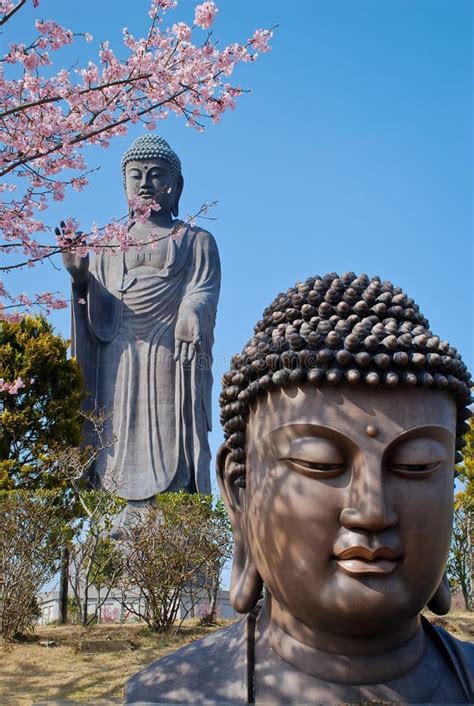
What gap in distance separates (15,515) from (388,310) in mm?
7321

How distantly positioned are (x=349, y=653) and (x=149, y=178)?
15.3 meters

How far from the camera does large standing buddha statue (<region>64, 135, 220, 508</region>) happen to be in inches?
636

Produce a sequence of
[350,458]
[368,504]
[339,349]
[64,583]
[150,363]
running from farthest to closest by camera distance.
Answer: [150,363] < [64,583] < [339,349] < [350,458] < [368,504]

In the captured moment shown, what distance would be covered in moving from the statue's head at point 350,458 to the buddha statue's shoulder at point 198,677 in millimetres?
198

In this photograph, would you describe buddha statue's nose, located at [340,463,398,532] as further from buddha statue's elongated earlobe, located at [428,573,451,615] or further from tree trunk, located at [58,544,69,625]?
tree trunk, located at [58,544,69,625]

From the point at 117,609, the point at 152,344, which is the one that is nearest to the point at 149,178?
the point at 152,344

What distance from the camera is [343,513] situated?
2.65 meters

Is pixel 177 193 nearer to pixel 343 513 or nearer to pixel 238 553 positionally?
pixel 238 553

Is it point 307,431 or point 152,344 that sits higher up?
point 152,344

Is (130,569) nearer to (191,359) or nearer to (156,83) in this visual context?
(156,83)

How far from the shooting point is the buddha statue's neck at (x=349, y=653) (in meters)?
2.80

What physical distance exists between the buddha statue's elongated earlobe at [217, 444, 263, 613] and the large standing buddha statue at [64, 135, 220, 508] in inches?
493

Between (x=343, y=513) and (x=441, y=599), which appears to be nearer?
(x=343, y=513)

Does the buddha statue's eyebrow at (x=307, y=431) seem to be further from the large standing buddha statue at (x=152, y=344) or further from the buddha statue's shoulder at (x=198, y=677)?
the large standing buddha statue at (x=152, y=344)
